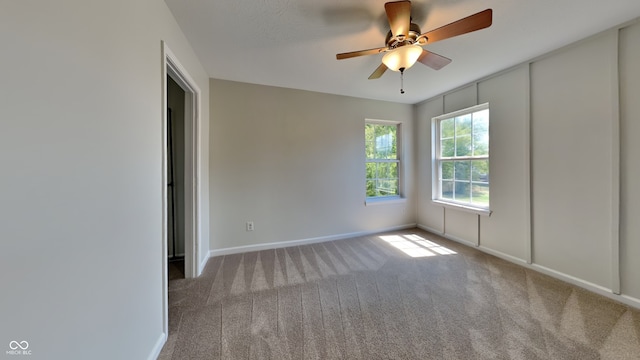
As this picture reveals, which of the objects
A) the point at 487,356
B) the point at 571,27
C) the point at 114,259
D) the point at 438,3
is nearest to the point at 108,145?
the point at 114,259

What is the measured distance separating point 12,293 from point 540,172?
3.83 metres

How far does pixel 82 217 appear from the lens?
33.5 inches

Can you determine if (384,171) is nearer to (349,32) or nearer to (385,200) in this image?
(385,200)

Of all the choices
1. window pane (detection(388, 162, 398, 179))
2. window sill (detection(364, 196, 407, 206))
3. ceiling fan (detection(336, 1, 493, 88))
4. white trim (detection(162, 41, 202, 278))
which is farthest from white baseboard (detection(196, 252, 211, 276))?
window pane (detection(388, 162, 398, 179))

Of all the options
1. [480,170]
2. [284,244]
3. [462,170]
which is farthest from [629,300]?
[284,244]

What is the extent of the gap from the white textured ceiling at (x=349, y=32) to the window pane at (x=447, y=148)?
39.9 inches

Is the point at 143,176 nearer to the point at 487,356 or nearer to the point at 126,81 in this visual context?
the point at 126,81

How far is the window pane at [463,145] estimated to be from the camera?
325 centimetres

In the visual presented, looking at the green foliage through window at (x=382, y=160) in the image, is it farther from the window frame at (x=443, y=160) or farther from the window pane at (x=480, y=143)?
the window pane at (x=480, y=143)

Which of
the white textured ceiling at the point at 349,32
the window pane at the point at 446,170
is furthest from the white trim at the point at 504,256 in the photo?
the white textured ceiling at the point at 349,32

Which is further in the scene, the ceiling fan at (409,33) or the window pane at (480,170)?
the window pane at (480,170)

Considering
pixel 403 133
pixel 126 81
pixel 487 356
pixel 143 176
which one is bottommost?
pixel 487 356

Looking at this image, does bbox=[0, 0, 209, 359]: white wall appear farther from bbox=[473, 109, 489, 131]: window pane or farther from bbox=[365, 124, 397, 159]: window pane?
bbox=[473, 109, 489, 131]: window pane

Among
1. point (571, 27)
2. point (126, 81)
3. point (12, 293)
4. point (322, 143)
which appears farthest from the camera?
point (322, 143)
